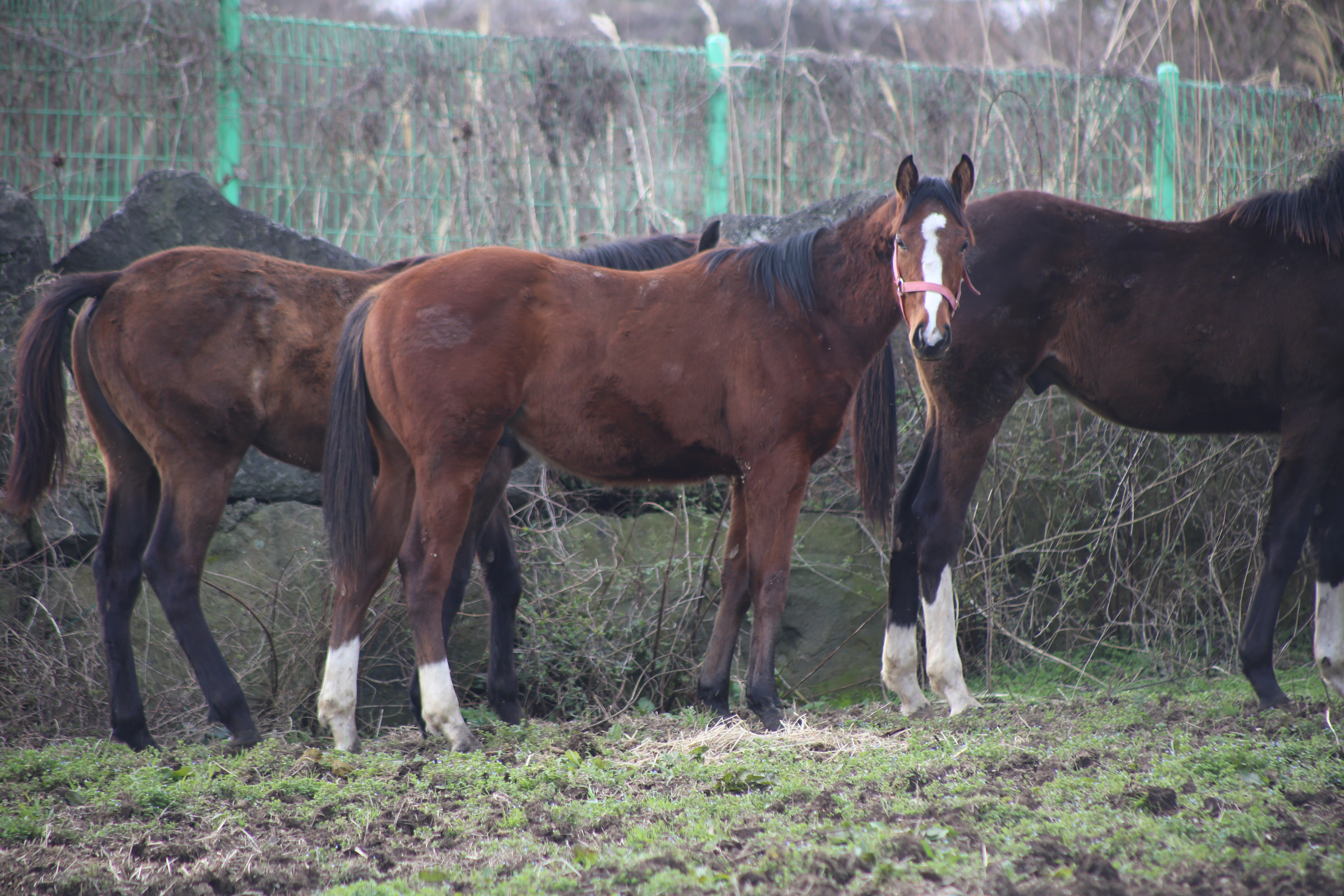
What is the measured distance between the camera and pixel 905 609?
4297 mm

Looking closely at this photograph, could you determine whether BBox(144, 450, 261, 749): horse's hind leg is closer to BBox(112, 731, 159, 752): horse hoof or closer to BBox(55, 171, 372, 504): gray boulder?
BBox(112, 731, 159, 752): horse hoof

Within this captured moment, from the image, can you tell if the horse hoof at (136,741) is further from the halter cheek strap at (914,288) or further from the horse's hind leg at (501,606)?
the halter cheek strap at (914,288)

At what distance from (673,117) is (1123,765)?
5.91 metres

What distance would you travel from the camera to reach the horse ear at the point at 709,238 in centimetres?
495

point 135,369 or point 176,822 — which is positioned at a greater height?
point 135,369

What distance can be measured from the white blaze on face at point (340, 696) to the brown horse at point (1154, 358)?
214 centimetres

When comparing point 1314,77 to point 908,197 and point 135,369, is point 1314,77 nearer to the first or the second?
point 908,197

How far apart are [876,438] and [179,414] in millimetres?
2863

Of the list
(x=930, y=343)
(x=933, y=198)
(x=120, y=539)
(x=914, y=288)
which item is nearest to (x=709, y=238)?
(x=933, y=198)

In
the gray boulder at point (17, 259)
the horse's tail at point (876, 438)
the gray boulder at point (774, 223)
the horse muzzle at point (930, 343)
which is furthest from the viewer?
the gray boulder at point (774, 223)

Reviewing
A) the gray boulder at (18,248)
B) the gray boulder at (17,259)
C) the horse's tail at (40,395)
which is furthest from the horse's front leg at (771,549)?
the gray boulder at (18,248)

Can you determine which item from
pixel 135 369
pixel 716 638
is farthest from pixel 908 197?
pixel 135 369

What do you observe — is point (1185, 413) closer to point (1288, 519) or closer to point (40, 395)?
point (1288, 519)

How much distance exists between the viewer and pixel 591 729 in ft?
13.3
